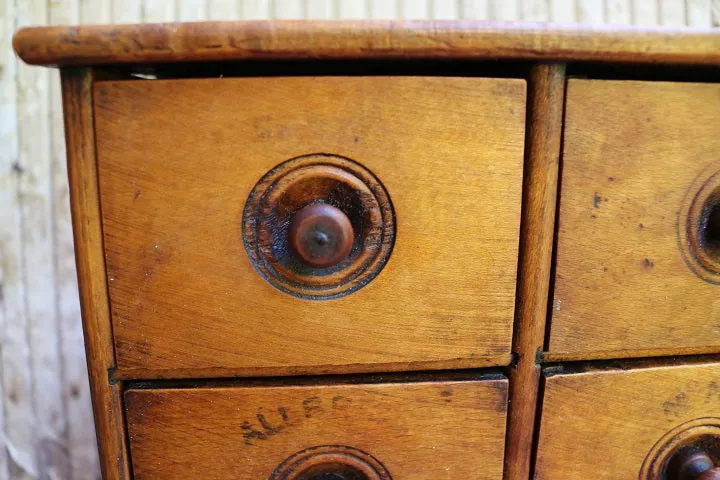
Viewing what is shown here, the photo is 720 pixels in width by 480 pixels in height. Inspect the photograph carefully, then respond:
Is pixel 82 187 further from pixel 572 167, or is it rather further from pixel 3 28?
pixel 3 28

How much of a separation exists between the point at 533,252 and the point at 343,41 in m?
0.20

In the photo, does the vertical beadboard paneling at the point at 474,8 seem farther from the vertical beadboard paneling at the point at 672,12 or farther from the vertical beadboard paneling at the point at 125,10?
the vertical beadboard paneling at the point at 125,10

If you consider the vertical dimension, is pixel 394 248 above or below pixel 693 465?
above

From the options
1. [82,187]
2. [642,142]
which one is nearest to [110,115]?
[82,187]

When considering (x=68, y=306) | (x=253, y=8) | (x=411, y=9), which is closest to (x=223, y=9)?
(x=253, y=8)

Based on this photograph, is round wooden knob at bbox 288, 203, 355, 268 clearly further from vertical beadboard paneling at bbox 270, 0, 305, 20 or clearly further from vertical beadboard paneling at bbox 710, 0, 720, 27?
vertical beadboard paneling at bbox 710, 0, 720, 27

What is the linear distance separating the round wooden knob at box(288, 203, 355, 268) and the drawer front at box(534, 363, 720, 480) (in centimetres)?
20

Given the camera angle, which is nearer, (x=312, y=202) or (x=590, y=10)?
(x=312, y=202)

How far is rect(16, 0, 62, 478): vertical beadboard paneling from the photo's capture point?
72cm

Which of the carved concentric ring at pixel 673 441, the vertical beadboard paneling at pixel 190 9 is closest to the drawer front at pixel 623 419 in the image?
the carved concentric ring at pixel 673 441

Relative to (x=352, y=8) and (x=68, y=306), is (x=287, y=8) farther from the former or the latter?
(x=68, y=306)

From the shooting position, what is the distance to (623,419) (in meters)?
0.39

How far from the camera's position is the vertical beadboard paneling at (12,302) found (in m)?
0.71

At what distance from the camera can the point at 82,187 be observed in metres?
0.33
